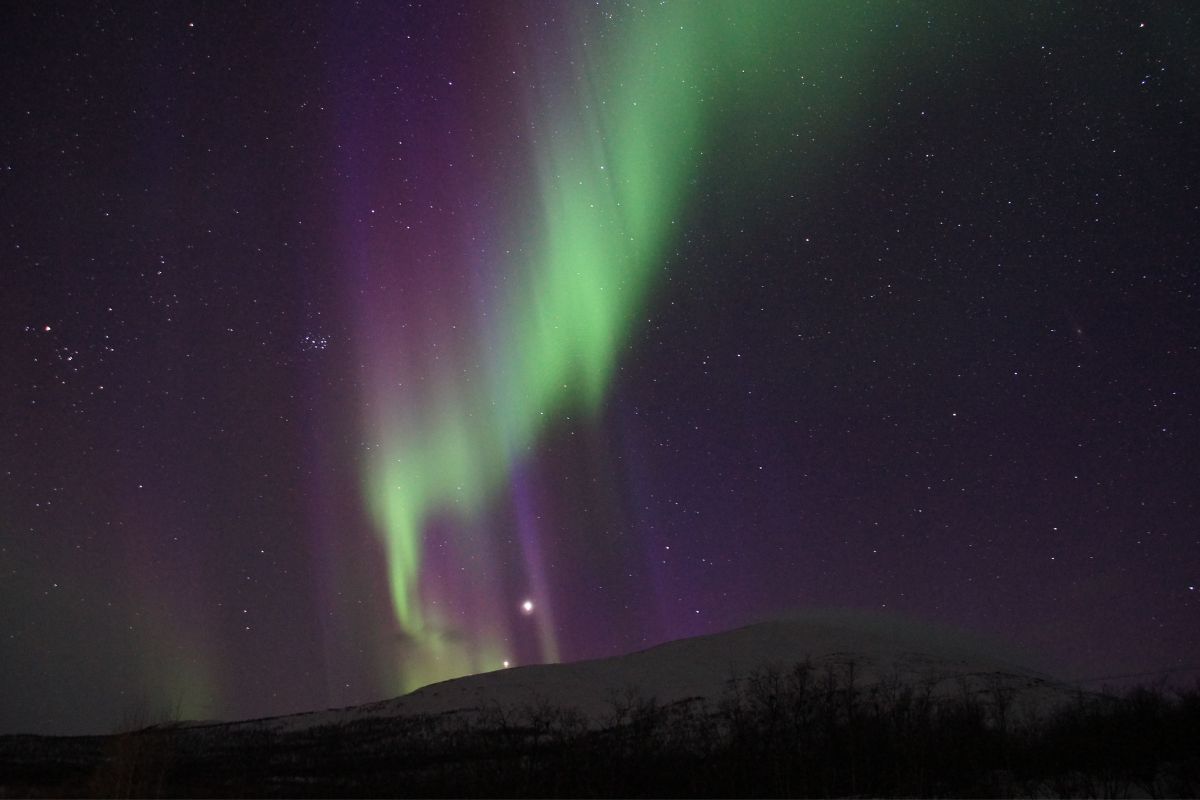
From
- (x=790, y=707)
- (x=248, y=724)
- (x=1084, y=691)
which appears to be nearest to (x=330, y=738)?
(x=248, y=724)

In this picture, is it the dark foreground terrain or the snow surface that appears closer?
the dark foreground terrain

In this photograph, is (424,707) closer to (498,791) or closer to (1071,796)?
(498,791)

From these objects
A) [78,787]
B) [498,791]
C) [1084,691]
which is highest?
[78,787]

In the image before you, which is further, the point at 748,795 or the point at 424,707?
the point at 424,707

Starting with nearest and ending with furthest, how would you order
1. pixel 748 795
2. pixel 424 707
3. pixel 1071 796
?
pixel 1071 796 < pixel 748 795 < pixel 424 707

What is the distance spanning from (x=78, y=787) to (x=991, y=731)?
156 ft

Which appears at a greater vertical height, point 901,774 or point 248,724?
point 248,724

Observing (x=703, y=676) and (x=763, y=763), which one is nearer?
(x=763, y=763)

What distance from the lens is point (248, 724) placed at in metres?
93.4

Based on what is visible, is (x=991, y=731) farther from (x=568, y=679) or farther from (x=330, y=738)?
(x=568, y=679)

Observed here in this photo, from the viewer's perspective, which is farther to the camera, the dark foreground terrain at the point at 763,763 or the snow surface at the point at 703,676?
the snow surface at the point at 703,676

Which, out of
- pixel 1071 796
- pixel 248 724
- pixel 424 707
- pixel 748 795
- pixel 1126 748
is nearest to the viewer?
pixel 1071 796

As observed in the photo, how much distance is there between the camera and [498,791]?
37531 mm

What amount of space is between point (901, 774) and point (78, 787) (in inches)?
1449
